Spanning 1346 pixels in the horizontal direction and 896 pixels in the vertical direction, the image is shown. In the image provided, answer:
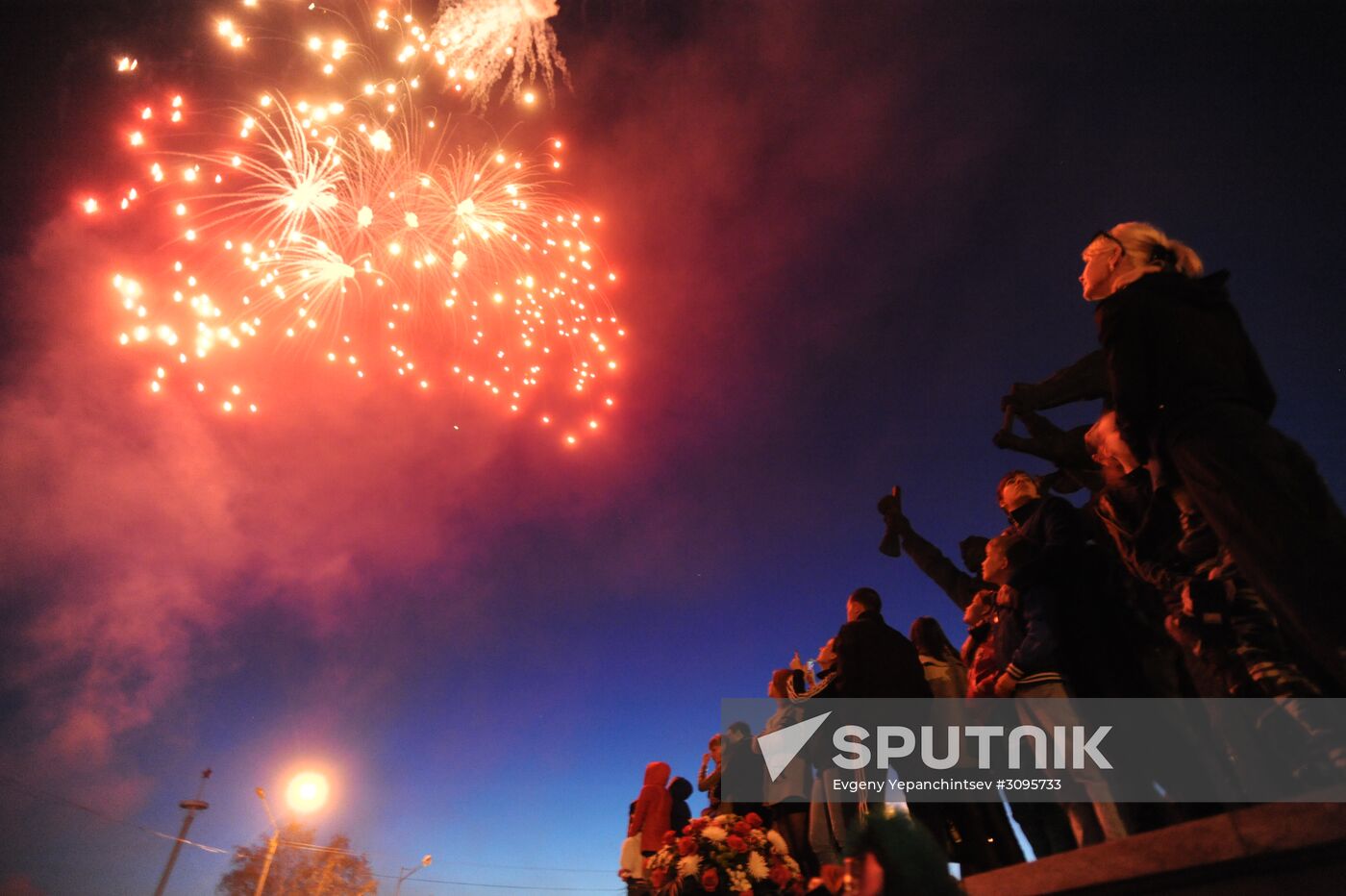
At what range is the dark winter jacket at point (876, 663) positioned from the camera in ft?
16.7

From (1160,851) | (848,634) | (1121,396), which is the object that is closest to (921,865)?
(1160,851)

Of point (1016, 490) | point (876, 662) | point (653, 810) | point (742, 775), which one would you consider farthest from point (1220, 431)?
point (653, 810)

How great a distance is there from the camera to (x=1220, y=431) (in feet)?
8.06

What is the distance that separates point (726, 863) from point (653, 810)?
2866 millimetres

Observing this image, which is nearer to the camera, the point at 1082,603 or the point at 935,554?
the point at 1082,603

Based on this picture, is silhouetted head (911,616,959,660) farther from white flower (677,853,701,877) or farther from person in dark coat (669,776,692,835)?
person in dark coat (669,776,692,835)

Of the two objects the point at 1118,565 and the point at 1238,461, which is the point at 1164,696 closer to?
the point at 1118,565

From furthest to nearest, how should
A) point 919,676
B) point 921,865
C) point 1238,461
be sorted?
point 919,676 < point 1238,461 < point 921,865

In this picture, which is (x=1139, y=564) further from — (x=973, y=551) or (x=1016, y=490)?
(x=973, y=551)

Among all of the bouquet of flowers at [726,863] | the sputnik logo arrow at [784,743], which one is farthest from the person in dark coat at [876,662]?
the bouquet of flowers at [726,863]

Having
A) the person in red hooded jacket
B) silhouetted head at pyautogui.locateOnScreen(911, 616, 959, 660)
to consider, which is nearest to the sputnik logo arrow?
silhouetted head at pyautogui.locateOnScreen(911, 616, 959, 660)

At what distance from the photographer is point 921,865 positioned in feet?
5.14

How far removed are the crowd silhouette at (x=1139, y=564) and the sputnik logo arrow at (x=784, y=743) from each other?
289 millimetres

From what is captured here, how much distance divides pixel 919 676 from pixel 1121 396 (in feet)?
10.7
